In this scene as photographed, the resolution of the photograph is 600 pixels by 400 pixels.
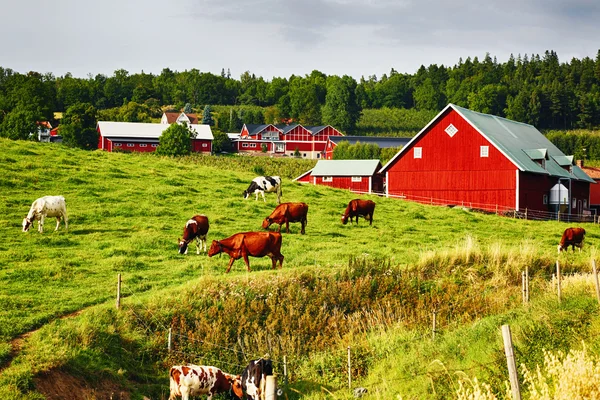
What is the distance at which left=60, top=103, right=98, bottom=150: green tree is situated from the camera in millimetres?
87562

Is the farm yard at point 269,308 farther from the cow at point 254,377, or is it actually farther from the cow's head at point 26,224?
the cow at point 254,377

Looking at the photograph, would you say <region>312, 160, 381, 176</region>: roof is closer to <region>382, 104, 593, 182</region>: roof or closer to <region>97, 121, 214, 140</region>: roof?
<region>382, 104, 593, 182</region>: roof

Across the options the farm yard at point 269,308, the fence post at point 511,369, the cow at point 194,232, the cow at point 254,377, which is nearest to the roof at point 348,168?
the farm yard at point 269,308

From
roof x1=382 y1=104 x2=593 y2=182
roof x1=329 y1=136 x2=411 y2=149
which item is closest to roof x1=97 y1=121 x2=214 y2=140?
roof x1=329 y1=136 x2=411 y2=149

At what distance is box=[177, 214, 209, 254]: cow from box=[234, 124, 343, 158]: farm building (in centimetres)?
9831

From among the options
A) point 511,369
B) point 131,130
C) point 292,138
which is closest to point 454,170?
point 511,369

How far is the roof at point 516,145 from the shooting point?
49691mm

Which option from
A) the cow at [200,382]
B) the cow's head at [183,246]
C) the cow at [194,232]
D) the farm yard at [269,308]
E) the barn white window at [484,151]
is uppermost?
the barn white window at [484,151]

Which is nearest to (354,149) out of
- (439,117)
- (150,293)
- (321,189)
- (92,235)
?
(439,117)

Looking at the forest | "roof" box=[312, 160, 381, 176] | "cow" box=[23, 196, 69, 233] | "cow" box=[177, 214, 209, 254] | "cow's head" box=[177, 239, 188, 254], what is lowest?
"cow's head" box=[177, 239, 188, 254]

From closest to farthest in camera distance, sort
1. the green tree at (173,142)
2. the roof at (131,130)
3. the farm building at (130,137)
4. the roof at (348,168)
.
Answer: the roof at (348,168)
the green tree at (173,142)
the farm building at (130,137)
the roof at (131,130)

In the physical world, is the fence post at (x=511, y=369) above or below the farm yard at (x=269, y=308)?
above

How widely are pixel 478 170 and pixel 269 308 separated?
117 feet

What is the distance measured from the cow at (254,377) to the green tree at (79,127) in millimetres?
78518
